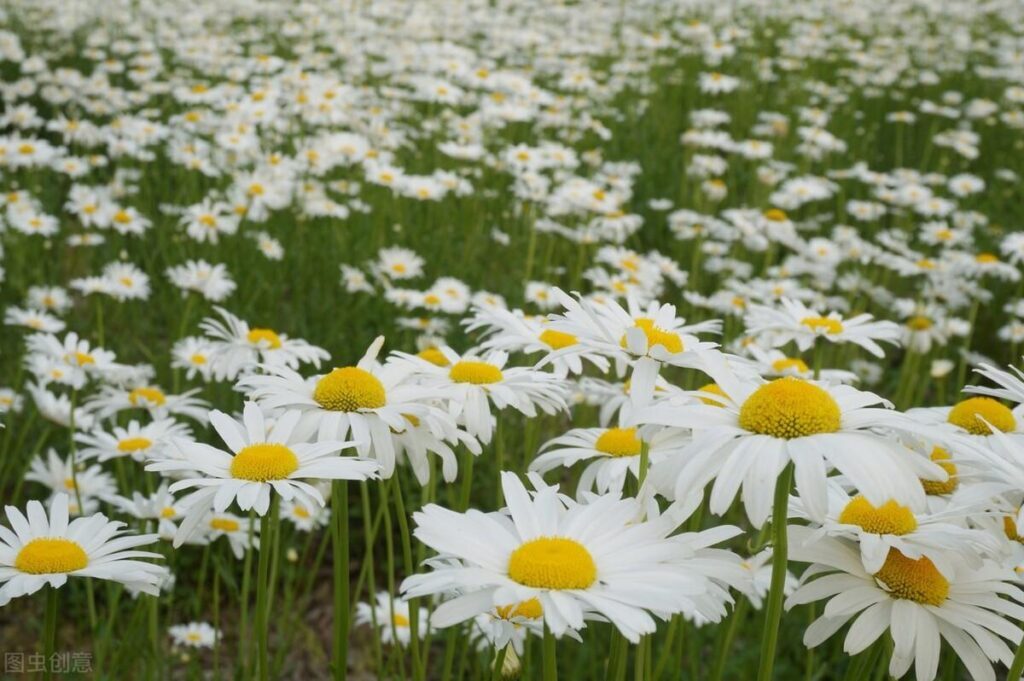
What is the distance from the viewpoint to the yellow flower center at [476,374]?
1.72 m

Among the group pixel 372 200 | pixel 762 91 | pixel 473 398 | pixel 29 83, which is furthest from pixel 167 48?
pixel 473 398

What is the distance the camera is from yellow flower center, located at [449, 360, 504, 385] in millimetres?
1725

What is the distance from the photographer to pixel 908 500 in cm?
106

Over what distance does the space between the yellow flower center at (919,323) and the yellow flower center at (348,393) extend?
332cm

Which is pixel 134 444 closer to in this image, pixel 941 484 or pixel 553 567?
pixel 553 567

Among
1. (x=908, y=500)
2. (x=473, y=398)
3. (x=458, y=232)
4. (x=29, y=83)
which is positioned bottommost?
(x=458, y=232)

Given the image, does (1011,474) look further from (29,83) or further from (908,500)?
(29,83)

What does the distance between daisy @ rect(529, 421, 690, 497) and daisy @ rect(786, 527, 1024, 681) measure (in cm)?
38

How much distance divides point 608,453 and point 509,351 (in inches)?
46.4

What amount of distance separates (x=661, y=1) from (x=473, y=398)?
987cm

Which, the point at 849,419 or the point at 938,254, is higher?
the point at 849,419

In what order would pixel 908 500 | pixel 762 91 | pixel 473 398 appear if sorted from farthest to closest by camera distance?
pixel 762 91
pixel 473 398
pixel 908 500

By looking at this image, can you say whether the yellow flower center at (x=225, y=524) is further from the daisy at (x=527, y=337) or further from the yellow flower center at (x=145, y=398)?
the daisy at (x=527, y=337)

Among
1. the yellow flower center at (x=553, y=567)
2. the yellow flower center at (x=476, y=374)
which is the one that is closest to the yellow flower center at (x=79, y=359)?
the yellow flower center at (x=476, y=374)
